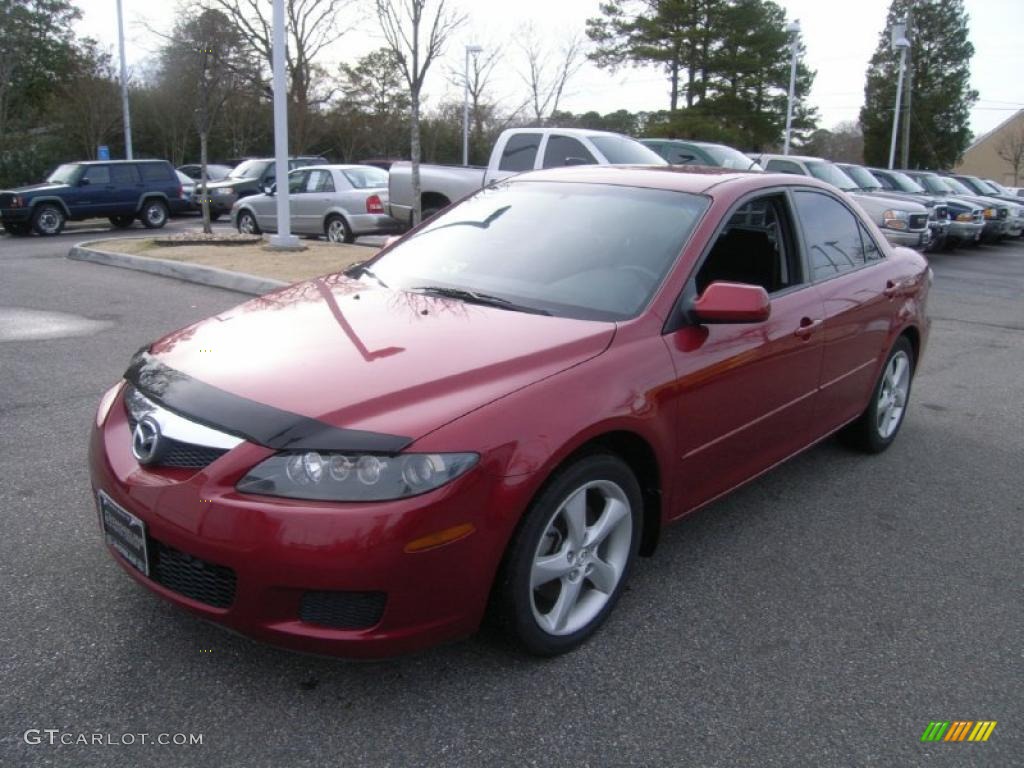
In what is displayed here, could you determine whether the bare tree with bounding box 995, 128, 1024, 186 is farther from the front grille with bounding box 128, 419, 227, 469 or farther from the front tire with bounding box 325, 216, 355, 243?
the front grille with bounding box 128, 419, 227, 469

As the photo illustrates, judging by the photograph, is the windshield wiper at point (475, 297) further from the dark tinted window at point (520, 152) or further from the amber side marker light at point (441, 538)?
the dark tinted window at point (520, 152)

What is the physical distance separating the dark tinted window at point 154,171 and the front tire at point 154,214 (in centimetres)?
54

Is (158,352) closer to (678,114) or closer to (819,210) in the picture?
(819,210)

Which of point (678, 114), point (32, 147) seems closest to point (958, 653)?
point (32, 147)

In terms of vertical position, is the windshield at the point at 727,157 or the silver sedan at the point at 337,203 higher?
the windshield at the point at 727,157

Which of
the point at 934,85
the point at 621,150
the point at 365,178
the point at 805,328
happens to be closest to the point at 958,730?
the point at 805,328

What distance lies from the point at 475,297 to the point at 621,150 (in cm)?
926

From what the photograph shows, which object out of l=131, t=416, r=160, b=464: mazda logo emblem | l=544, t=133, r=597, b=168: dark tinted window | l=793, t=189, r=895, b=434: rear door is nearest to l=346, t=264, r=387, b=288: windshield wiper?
l=131, t=416, r=160, b=464: mazda logo emblem

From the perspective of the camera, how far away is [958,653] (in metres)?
2.97

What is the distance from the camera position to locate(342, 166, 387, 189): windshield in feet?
51.0

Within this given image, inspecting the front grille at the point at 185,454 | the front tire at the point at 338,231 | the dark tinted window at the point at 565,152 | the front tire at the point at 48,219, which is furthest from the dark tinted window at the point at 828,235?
the front tire at the point at 48,219

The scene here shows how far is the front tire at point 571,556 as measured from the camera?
2607mm

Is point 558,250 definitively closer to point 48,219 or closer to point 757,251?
point 757,251

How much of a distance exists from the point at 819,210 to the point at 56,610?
3842 mm
